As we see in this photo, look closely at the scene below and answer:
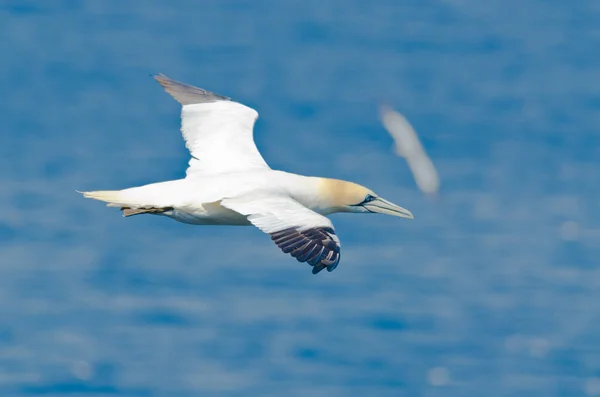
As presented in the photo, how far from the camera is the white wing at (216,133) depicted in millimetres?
13500

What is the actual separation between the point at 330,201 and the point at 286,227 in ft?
5.79

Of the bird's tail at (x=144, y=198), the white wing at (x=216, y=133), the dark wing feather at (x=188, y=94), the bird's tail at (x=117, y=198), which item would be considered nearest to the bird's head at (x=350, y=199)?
the white wing at (x=216, y=133)

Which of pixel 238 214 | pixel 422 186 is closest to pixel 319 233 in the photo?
pixel 238 214

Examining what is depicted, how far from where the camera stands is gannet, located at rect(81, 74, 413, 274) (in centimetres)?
1115

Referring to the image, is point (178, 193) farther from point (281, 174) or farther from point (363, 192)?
point (363, 192)

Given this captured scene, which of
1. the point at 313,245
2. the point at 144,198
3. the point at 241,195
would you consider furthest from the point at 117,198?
the point at 313,245

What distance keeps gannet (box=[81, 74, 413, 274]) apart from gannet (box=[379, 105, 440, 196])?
23.8 feet

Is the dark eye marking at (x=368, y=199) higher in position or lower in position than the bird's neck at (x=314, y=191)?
higher

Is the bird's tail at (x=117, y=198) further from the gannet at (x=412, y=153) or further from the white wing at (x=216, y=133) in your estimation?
the gannet at (x=412, y=153)

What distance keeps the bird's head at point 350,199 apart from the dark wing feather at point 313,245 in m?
1.71

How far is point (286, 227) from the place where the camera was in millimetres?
11242

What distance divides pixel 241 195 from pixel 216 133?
2.22 metres

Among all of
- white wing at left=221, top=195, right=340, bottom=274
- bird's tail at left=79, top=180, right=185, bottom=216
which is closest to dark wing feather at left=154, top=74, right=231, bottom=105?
bird's tail at left=79, top=180, right=185, bottom=216

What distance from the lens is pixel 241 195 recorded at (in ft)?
39.2
